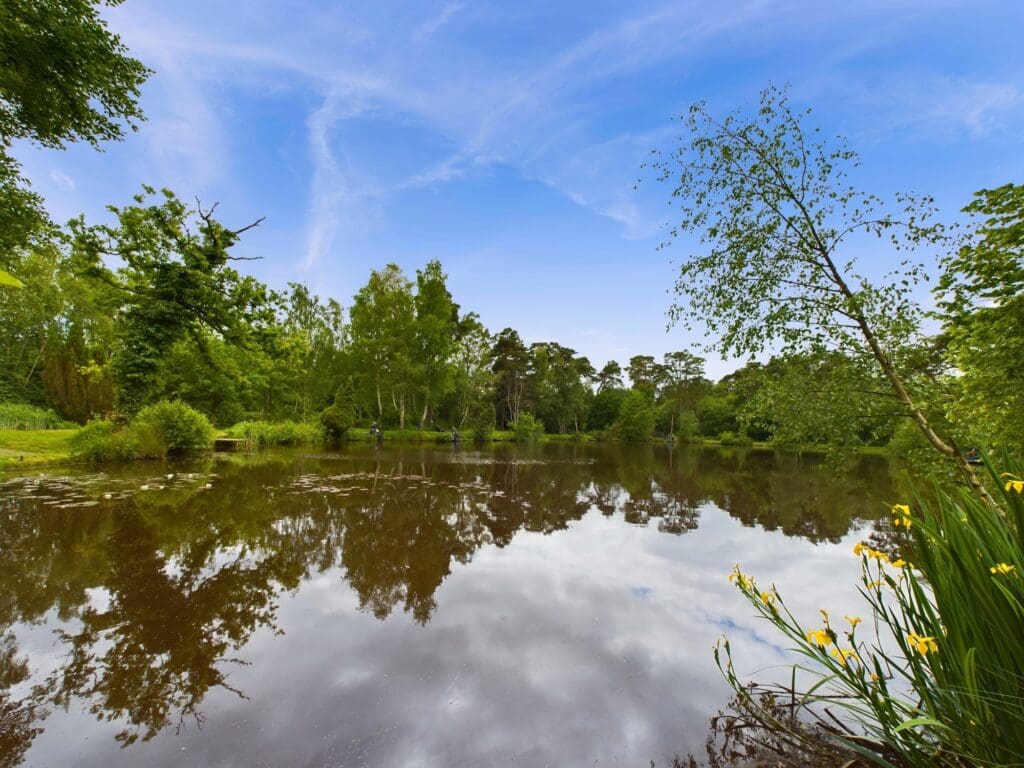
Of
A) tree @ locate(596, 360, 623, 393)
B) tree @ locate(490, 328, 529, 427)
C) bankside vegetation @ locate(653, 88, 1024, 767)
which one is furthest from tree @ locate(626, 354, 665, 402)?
bankside vegetation @ locate(653, 88, 1024, 767)

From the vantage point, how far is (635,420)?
55.5 meters

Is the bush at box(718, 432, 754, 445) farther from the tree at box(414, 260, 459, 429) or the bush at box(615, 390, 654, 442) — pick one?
the tree at box(414, 260, 459, 429)

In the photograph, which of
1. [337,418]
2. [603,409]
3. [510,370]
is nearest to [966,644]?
[337,418]

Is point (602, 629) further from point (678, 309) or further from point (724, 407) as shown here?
point (724, 407)

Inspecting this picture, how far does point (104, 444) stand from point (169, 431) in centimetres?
246

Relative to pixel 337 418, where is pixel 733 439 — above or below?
below

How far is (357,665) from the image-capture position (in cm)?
326

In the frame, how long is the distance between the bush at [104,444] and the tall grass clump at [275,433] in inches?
297

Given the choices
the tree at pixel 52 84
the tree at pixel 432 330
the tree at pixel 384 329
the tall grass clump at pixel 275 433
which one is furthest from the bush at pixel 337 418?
the tree at pixel 52 84

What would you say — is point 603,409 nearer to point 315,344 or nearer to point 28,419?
point 315,344

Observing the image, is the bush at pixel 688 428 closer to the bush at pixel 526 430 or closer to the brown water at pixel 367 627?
the bush at pixel 526 430

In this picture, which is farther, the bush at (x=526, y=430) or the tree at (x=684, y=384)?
the tree at (x=684, y=384)

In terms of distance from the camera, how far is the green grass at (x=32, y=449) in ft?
36.4

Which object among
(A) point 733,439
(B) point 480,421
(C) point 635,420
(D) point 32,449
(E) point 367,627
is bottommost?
(A) point 733,439
